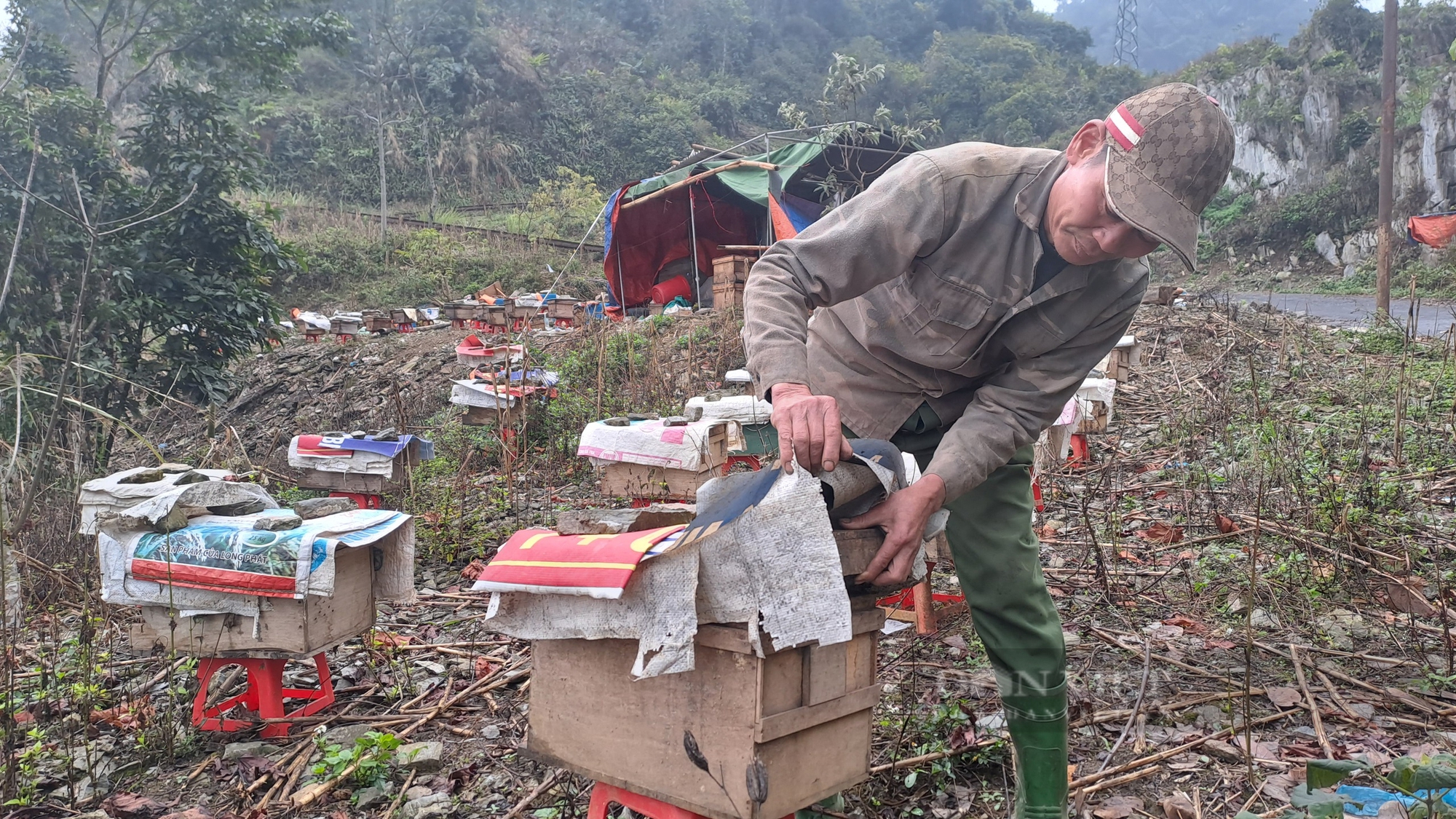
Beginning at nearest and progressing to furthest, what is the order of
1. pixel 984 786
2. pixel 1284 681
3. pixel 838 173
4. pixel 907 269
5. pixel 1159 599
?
pixel 907 269, pixel 984 786, pixel 1284 681, pixel 1159 599, pixel 838 173

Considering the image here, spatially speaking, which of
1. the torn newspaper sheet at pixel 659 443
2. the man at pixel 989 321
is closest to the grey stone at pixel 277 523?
the man at pixel 989 321

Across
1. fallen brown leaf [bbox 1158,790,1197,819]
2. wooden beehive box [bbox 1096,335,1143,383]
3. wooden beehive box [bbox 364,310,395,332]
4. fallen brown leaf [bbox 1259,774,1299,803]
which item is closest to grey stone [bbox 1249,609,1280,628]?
fallen brown leaf [bbox 1259,774,1299,803]

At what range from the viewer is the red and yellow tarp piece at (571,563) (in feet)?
5.56

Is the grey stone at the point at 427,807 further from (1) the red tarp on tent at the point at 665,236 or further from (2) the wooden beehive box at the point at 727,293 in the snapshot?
(1) the red tarp on tent at the point at 665,236

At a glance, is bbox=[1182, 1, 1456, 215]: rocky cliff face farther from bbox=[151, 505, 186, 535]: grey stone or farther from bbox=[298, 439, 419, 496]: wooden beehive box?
bbox=[151, 505, 186, 535]: grey stone

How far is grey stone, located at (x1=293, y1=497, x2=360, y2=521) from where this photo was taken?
3.18m

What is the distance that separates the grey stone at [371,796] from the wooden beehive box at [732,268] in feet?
28.0

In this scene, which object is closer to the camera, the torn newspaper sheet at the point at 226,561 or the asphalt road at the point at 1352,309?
the torn newspaper sheet at the point at 226,561

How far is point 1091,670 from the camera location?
3.31 meters

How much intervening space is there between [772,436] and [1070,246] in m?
2.32

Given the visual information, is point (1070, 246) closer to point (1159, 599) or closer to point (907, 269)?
point (907, 269)

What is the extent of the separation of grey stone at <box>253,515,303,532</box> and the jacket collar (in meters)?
2.46

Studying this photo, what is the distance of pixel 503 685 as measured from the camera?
3.37 meters

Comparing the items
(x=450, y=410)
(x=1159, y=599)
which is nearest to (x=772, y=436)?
(x=1159, y=599)
